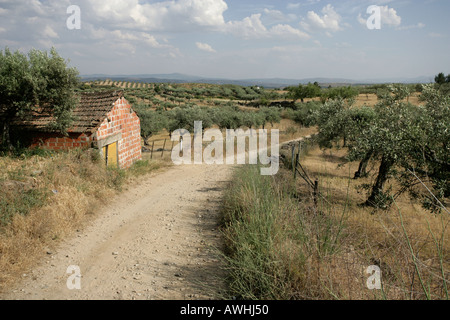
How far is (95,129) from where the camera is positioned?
10.2 metres

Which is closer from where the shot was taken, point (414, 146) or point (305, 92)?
point (414, 146)

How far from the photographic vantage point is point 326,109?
711 inches

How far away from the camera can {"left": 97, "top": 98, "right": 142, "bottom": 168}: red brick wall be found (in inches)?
438

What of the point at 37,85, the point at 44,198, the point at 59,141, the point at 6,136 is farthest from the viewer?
the point at 59,141

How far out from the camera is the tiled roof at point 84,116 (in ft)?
33.6

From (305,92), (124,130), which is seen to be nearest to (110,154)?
(124,130)

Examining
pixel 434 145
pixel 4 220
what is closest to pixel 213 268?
pixel 4 220

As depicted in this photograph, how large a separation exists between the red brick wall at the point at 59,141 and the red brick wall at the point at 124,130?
530 millimetres

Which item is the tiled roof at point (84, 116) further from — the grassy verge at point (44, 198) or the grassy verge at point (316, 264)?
the grassy verge at point (316, 264)

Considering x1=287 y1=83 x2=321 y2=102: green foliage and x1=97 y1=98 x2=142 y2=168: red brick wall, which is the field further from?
x1=287 y1=83 x2=321 y2=102: green foliage

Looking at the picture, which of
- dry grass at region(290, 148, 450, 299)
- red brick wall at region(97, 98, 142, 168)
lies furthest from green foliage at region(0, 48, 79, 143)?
dry grass at region(290, 148, 450, 299)

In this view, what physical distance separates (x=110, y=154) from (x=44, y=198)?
15.6 ft

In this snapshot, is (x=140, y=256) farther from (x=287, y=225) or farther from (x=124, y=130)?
(x=124, y=130)
